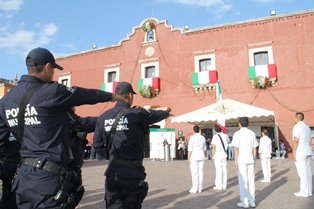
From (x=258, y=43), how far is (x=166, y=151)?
9.46 m

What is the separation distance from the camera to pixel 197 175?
24.6 ft

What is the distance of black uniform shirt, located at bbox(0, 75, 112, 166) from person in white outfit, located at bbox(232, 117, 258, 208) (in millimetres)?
4346

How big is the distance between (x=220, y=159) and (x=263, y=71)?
11.5 m

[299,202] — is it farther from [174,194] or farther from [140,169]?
[140,169]

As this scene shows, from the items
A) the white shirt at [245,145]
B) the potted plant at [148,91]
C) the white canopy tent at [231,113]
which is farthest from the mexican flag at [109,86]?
the white shirt at [245,145]

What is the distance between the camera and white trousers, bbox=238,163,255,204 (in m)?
5.73

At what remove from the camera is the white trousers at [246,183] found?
5.73m

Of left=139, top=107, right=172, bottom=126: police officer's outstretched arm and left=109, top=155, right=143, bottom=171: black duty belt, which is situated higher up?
left=139, top=107, right=172, bottom=126: police officer's outstretched arm

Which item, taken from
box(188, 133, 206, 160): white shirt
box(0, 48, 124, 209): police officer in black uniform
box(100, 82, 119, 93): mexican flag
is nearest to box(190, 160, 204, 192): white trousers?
box(188, 133, 206, 160): white shirt

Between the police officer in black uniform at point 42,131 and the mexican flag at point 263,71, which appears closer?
the police officer in black uniform at point 42,131

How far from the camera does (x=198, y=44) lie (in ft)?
64.9

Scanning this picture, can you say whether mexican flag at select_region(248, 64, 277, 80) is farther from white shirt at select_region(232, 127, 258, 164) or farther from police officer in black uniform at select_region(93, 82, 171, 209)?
police officer in black uniform at select_region(93, 82, 171, 209)

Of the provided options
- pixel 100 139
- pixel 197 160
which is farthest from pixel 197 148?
pixel 100 139

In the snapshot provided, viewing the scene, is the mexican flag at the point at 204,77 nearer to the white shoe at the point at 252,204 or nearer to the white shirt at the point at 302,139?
the white shirt at the point at 302,139
